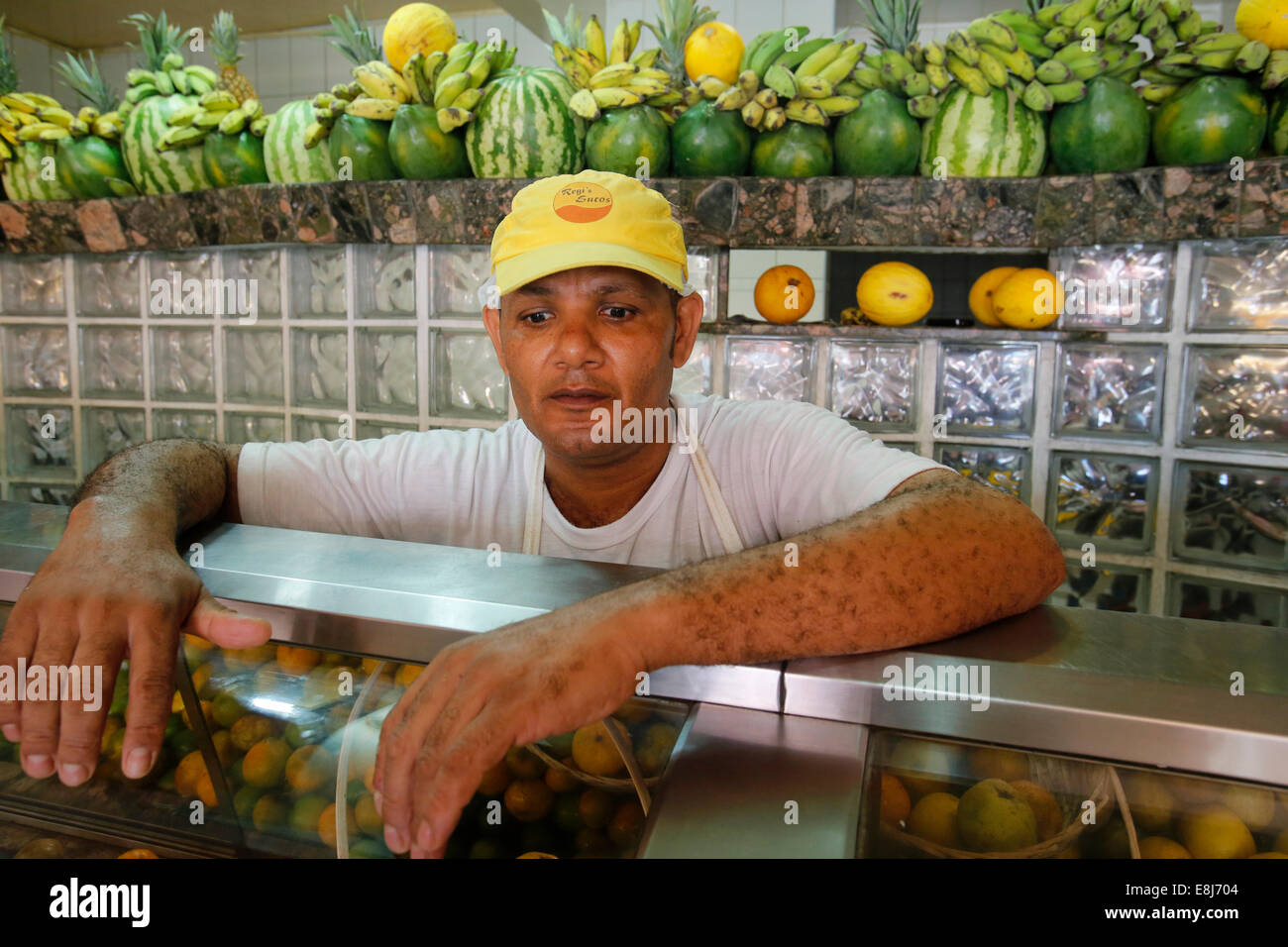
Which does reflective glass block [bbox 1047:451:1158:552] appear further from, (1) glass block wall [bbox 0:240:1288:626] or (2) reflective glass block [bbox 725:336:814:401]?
(2) reflective glass block [bbox 725:336:814:401]

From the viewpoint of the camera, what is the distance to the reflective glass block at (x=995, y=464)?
2.65 m

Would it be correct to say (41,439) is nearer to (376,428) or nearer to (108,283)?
(108,283)

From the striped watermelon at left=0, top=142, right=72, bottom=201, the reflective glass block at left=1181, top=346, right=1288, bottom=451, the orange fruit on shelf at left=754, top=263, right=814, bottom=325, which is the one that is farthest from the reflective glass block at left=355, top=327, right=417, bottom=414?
the reflective glass block at left=1181, top=346, right=1288, bottom=451

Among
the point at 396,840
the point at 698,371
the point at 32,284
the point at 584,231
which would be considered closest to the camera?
the point at 396,840

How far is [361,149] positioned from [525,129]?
2.17 ft

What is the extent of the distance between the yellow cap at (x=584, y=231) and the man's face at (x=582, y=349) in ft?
0.13

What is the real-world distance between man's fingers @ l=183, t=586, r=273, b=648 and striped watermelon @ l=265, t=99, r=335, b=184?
2.66 m

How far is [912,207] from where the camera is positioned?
101 inches

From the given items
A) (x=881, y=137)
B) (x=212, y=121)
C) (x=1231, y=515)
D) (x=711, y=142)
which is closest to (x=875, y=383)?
(x=881, y=137)

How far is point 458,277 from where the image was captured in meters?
3.01

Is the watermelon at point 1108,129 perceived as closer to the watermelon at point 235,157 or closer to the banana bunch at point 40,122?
the watermelon at point 235,157

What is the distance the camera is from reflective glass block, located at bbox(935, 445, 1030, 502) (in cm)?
265

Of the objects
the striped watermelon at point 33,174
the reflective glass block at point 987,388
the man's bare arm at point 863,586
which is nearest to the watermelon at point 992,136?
the reflective glass block at point 987,388
